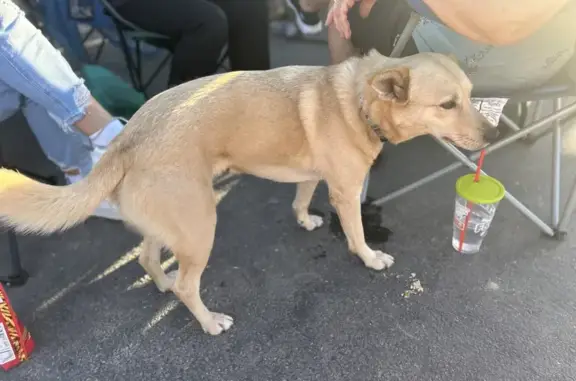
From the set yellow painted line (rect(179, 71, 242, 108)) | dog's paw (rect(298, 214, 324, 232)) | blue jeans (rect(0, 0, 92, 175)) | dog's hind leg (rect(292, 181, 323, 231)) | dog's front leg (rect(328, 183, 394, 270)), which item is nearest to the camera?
yellow painted line (rect(179, 71, 242, 108))

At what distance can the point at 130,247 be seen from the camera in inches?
101

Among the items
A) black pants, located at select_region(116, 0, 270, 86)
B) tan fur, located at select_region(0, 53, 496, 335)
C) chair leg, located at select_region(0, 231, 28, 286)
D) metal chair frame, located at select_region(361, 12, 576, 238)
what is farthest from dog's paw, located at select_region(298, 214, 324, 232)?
chair leg, located at select_region(0, 231, 28, 286)

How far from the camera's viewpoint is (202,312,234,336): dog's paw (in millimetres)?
2164

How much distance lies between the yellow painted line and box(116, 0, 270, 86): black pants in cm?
90

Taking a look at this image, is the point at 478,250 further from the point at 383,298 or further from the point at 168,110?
the point at 168,110

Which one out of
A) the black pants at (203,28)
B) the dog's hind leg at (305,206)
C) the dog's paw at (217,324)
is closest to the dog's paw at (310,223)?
the dog's hind leg at (305,206)

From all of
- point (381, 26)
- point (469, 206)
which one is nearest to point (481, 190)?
point (469, 206)

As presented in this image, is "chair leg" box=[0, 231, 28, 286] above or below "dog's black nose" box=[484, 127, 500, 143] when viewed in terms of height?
below

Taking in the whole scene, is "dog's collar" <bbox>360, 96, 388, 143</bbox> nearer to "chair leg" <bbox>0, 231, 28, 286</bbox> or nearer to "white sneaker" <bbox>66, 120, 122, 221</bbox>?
"white sneaker" <bbox>66, 120, 122, 221</bbox>

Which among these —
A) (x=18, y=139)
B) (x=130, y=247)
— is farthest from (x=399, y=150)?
(x=18, y=139)

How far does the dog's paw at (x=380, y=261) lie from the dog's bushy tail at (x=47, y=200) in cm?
115

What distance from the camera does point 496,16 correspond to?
177 centimetres

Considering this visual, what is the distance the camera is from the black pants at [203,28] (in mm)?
2732

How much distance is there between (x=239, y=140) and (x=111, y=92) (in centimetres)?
125
